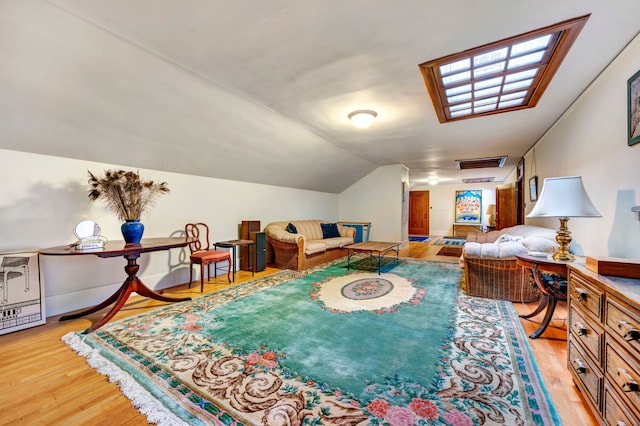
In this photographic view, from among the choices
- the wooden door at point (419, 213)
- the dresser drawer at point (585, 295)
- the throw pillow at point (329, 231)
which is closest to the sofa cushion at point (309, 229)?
the throw pillow at point (329, 231)

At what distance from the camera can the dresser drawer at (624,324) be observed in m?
1.03

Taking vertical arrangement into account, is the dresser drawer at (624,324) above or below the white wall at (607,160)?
below

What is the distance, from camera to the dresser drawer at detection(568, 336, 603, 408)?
129 cm

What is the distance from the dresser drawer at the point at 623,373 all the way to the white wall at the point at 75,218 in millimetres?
4353

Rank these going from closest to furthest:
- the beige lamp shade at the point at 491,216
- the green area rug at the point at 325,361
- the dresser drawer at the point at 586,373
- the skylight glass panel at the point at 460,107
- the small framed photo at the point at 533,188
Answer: the dresser drawer at the point at 586,373, the green area rug at the point at 325,361, the skylight glass panel at the point at 460,107, the small framed photo at the point at 533,188, the beige lamp shade at the point at 491,216

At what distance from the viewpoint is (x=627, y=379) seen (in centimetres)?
107

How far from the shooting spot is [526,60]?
233 centimetres

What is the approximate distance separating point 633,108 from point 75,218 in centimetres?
528

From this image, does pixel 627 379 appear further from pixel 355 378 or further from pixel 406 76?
pixel 406 76

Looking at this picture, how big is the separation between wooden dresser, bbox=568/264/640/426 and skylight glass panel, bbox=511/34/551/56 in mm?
1760

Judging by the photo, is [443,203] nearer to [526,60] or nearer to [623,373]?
[526,60]

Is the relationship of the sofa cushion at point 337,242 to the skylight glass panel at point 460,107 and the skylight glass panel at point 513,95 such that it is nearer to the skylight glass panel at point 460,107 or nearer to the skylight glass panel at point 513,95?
the skylight glass panel at point 460,107

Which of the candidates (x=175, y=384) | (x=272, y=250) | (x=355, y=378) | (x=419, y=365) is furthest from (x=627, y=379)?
(x=272, y=250)

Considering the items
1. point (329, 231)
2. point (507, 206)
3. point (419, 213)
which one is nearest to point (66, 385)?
point (329, 231)
